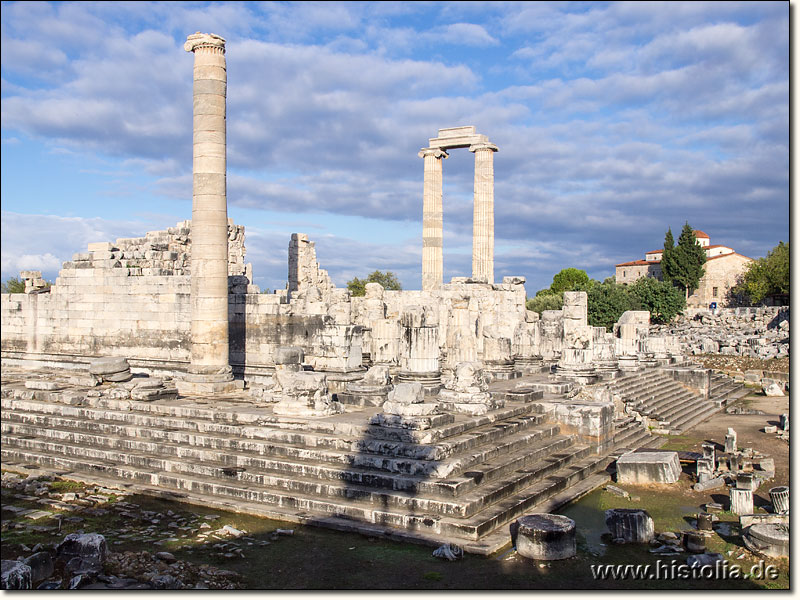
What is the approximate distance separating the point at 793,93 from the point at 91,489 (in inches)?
420

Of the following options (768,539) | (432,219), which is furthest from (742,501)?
(432,219)

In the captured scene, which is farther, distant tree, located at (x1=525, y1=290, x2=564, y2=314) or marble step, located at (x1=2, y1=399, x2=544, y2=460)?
distant tree, located at (x1=525, y1=290, x2=564, y2=314)

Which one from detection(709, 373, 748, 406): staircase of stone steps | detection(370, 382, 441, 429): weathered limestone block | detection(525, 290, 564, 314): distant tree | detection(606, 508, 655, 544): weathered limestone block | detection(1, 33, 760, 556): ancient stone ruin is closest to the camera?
detection(606, 508, 655, 544): weathered limestone block

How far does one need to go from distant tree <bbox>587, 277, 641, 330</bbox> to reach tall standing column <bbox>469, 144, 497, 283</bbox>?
19.7 m

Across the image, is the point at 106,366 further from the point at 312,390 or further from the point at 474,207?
the point at 474,207

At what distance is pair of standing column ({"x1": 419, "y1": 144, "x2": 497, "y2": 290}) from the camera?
27969 mm

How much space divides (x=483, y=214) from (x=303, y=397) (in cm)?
1843

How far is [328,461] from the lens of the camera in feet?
32.9

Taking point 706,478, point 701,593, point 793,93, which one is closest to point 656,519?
point 706,478

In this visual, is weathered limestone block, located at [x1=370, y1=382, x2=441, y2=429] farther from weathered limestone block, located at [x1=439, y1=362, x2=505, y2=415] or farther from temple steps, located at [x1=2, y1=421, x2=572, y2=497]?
temple steps, located at [x1=2, y1=421, x2=572, y2=497]

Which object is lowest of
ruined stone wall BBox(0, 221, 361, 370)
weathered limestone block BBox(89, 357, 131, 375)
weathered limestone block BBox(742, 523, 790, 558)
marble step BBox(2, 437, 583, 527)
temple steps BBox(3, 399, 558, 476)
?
weathered limestone block BBox(742, 523, 790, 558)

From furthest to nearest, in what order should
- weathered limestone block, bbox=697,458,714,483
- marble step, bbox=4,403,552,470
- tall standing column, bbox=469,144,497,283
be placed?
tall standing column, bbox=469,144,497,283 < weathered limestone block, bbox=697,458,714,483 < marble step, bbox=4,403,552,470

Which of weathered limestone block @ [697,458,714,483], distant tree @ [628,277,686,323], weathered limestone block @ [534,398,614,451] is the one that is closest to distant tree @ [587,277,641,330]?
distant tree @ [628,277,686,323]

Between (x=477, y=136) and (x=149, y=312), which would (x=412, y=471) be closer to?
(x=149, y=312)
